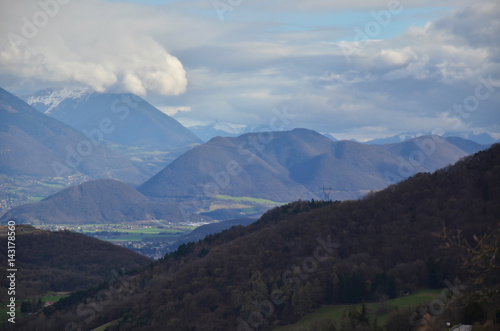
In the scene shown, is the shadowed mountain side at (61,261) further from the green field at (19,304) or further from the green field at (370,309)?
the green field at (370,309)

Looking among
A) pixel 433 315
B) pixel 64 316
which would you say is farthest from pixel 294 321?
pixel 64 316

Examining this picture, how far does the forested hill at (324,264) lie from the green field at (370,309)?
195 centimetres

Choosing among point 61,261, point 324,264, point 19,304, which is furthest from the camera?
point 61,261

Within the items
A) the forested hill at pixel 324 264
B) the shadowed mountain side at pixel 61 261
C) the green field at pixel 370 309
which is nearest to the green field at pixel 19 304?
the shadowed mountain side at pixel 61 261

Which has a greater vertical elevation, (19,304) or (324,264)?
(324,264)

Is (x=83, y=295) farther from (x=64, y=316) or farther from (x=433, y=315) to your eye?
(x=433, y=315)

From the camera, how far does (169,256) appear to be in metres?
143

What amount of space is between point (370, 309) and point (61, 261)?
11697cm

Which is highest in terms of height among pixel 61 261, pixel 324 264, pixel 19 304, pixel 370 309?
pixel 61 261

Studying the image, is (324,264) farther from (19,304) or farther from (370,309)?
(19,304)

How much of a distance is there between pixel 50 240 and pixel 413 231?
121 metres

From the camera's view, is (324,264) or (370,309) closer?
(370,309)

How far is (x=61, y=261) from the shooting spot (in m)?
164

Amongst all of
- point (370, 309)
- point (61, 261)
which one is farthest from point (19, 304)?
point (370, 309)
